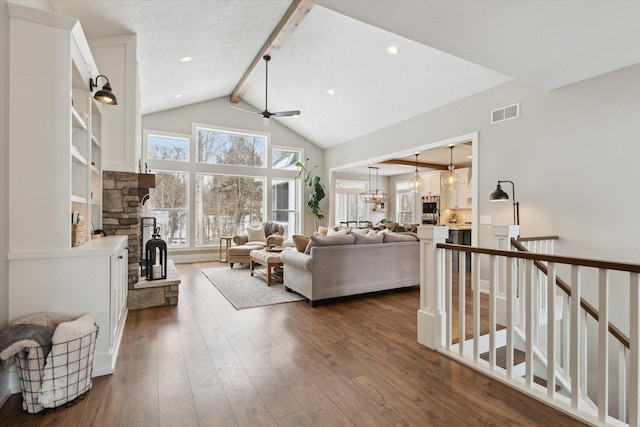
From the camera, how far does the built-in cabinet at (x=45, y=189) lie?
2039 millimetres

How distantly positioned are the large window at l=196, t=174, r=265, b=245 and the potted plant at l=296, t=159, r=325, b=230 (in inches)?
47.8

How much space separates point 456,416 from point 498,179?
373cm

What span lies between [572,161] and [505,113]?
114cm

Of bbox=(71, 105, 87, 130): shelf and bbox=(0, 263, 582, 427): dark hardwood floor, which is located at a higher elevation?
bbox=(71, 105, 87, 130): shelf

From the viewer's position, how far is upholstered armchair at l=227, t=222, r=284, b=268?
242 inches

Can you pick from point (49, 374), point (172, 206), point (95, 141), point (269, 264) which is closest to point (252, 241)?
point (172, 206)

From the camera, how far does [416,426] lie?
175 centimetres

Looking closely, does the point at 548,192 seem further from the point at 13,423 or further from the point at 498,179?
the point at 13,423

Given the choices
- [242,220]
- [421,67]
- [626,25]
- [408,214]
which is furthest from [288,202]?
[626,25]

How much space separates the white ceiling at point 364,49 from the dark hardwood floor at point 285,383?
281cm

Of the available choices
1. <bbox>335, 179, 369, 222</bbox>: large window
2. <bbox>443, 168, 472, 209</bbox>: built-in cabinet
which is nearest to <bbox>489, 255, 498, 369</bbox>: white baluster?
<bbox>443, 168, 472, 209</bbox>: built-in cabinet

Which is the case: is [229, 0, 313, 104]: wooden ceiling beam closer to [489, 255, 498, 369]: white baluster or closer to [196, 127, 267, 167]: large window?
[196, 127, 267, 167]: large window

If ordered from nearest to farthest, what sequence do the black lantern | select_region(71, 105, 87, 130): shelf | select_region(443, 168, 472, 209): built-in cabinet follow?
select_region(71, 105, 87, 130): shelf
the black lantern
select_region(443, 168, 472, 209): built-in cabinet

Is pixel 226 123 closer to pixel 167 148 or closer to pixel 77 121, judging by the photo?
A: pixel 167 148
